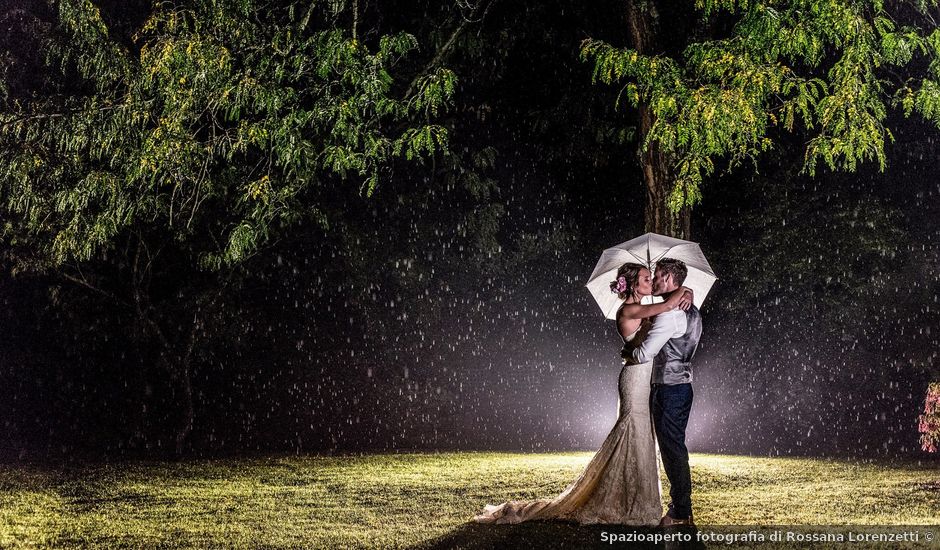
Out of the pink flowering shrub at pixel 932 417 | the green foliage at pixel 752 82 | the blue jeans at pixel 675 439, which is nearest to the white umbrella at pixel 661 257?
the blue jeans at pixel 675 439

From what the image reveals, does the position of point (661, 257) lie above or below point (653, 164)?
below

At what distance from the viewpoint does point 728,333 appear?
20.4 metres

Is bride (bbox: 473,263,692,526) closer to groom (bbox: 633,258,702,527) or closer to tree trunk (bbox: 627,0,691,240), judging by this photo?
groom (bbox: 633,258,702,527)

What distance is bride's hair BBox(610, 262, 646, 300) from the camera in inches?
230

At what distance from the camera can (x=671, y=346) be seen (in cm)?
550

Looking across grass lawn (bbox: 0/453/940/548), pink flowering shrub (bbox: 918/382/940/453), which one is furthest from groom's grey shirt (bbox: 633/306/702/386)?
pink flowering shrub (bbox: 918/382/940/453)

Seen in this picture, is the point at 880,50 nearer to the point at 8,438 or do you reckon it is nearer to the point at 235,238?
the point at 235,238

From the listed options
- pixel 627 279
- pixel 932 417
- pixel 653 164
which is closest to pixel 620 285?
pixel 627 279

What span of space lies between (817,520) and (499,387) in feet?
58.1

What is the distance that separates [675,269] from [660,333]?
0.46 metres

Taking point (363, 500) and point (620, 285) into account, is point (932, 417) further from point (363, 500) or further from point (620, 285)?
point (363, 500)

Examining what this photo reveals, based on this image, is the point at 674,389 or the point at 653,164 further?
the point at 653,164

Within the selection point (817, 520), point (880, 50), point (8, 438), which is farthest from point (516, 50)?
point (8, 438)

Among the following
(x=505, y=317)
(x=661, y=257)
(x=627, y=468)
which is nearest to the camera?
(x=627, y=468)
